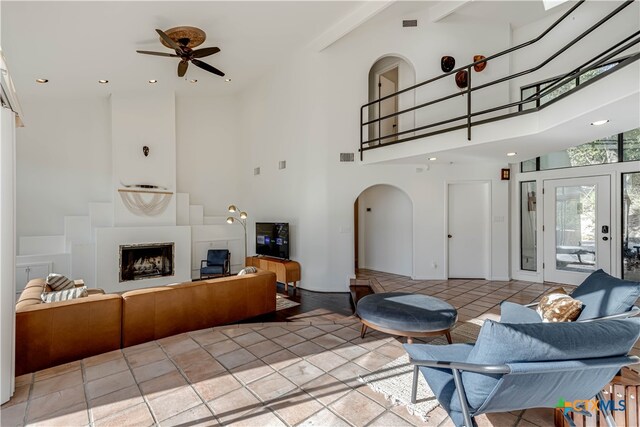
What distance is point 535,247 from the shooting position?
5812 millimetres

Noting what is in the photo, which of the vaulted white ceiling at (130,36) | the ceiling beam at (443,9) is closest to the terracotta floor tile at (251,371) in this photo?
the vaulted white ceiling at (130,36)

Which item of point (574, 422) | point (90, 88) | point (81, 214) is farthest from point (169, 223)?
point (574, 422)

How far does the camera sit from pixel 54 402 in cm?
226

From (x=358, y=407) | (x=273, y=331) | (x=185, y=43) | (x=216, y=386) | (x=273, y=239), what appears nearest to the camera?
(x=358, y=407)

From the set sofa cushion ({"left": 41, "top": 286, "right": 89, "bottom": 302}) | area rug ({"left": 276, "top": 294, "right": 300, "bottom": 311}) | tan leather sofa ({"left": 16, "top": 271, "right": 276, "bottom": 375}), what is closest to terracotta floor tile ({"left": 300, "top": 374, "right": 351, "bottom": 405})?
tan leather sofa ({"left": 16, "top": 271, "right": 276, "bottom": 375})

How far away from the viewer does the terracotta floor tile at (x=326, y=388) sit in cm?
229

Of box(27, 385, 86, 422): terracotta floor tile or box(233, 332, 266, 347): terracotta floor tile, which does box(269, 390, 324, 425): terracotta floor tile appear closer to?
box(233, 332, 266, 347): terracotta floor tile

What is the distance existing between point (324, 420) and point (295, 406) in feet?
0.86

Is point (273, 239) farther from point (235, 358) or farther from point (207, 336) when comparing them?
point (235, 358)

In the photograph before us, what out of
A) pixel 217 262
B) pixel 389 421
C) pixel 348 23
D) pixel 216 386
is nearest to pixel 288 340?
pixel 216 386

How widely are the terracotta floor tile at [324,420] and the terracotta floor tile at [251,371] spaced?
70cm

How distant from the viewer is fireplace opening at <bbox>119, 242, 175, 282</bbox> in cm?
625

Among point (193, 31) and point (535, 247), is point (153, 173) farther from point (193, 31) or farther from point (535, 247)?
point (535, 247)

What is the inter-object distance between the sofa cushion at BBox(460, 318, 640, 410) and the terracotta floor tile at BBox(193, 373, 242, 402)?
6.00 feet
